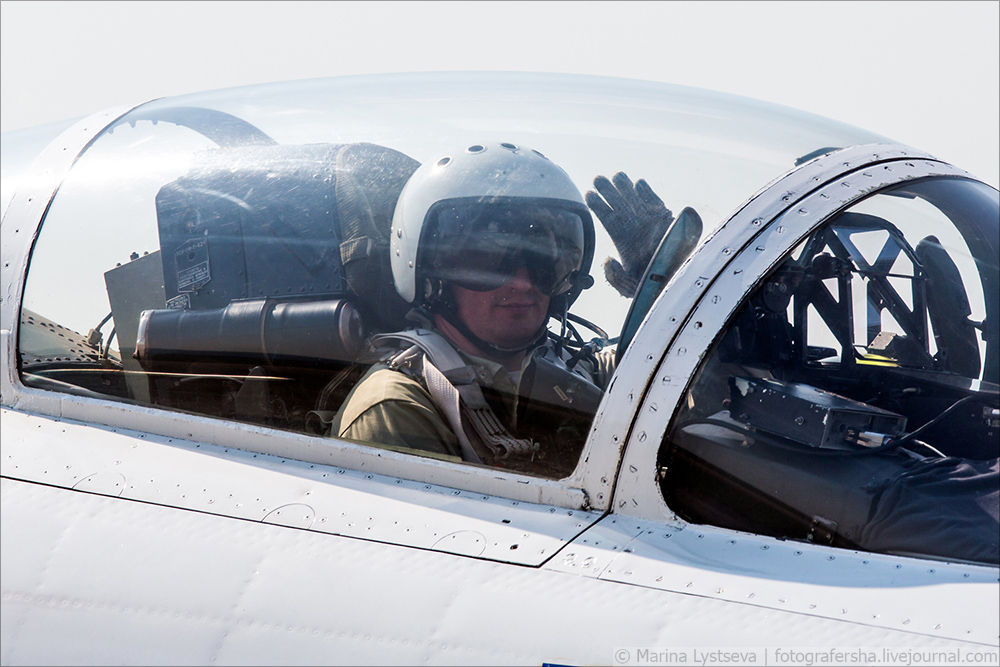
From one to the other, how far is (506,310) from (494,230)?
196 mm

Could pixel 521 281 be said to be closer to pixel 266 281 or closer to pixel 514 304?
pixel 514 304

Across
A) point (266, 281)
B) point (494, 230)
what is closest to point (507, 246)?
point (494, 230)

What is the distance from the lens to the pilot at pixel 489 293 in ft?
5.55

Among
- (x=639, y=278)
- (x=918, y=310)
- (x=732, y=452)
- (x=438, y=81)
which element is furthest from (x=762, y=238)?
(x=438, y=81)

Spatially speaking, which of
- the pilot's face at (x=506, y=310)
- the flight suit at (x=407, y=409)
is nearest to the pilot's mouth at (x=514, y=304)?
the pilot's face at (x=506, y=310)

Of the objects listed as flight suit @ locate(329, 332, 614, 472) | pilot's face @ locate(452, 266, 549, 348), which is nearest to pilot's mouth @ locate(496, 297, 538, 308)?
pilot's face @ locate(452, 266, 549, 348)

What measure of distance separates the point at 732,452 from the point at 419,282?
2.60 ft

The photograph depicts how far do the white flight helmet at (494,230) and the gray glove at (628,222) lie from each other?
47 mm

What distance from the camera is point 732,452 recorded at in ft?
4.92

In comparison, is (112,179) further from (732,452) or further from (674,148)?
(732,452)

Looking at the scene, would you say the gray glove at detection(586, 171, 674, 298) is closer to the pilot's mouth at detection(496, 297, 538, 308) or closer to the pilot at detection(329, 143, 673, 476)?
the pilot at detection(329, 143, 673, 476)

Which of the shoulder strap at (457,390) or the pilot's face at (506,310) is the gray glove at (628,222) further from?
the shoulder strap at (457,390)

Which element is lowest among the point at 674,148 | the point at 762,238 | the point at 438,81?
the point at 762,238

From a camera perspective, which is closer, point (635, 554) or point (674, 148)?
point (635, 554)
